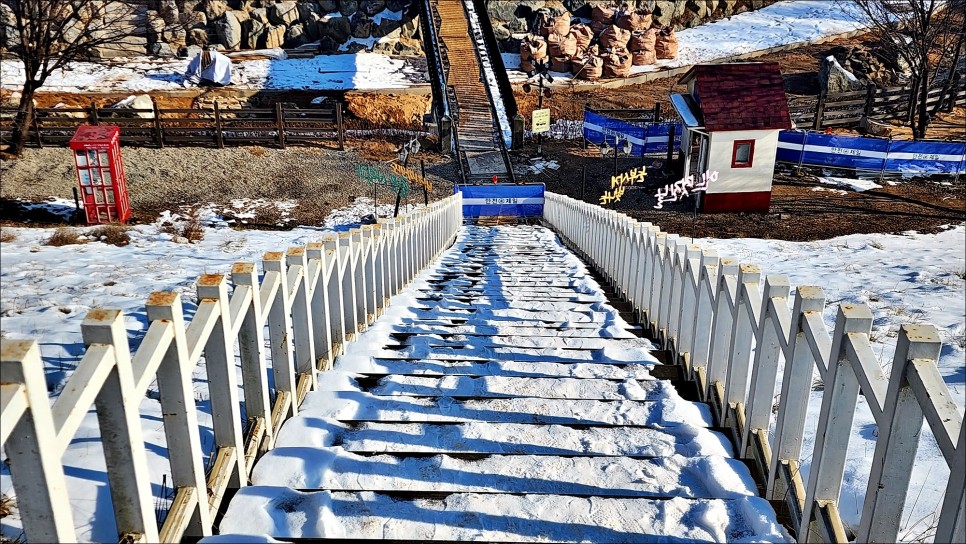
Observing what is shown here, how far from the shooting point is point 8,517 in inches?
112

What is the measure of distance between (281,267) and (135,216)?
14.3 m

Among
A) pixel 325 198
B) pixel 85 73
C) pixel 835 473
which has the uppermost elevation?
pixel 85 73

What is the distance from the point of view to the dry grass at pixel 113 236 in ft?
34.9

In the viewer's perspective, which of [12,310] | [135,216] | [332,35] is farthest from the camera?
[332,35]

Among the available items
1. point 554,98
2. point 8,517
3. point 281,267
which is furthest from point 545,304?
point 554,98

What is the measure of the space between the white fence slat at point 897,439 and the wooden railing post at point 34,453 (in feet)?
7.54

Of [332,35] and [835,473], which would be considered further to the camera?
[332,35]

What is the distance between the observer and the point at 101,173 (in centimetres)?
1448

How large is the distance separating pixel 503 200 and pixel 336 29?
83.8 ft

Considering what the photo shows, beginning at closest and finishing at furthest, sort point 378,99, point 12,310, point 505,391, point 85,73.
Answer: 1. point 505,391
2. point 12,310
3. point 378,99
4. point 85,73

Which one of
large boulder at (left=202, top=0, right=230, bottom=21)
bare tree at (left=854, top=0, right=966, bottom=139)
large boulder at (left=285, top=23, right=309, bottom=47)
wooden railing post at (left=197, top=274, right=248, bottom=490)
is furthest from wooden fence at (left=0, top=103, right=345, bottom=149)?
bare tree at (left=854, top=0, right=966, bottom=139)

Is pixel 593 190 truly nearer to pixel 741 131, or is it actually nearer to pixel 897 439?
pixel 741 131

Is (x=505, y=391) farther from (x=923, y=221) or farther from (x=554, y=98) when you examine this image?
(x=554, y=98)

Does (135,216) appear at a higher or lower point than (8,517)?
→ lower
